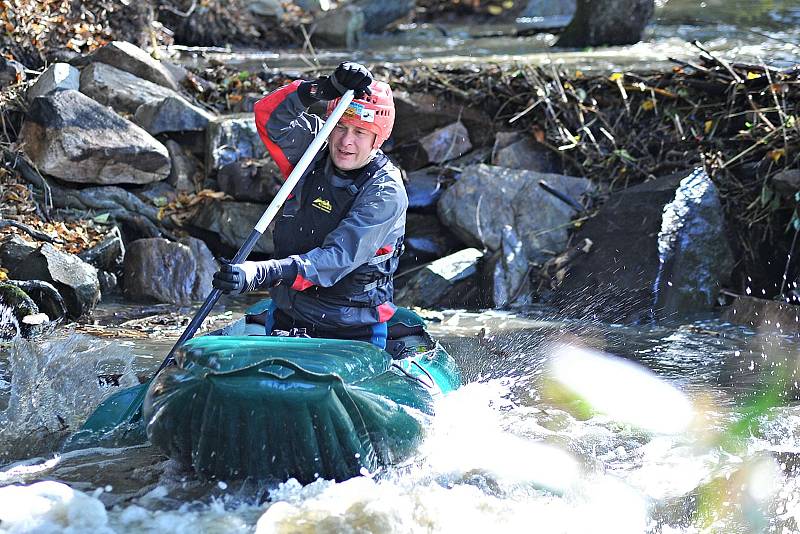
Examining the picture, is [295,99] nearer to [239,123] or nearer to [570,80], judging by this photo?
[239,123]

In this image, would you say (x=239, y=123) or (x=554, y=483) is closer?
(x=554, y=483)

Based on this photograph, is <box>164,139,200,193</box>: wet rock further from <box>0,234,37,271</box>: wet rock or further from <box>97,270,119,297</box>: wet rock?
<box>0,234,37,271</box>: wet rock

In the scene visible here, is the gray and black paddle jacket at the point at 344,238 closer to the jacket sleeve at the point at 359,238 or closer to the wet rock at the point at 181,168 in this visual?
the jacket sleeve at the point at 359,238

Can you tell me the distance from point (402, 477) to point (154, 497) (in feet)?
3.06

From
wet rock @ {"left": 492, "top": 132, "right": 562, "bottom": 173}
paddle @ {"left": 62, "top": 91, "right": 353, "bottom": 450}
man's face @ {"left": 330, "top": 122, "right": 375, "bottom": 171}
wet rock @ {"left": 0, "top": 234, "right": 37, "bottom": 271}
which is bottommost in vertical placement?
wet rock @ {"left": 492, "top": 132, "right": 562, "bottom": 173}

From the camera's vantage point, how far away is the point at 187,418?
11.7 feet

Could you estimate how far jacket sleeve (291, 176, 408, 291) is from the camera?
401cm

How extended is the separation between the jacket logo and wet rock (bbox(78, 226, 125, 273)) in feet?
10.1

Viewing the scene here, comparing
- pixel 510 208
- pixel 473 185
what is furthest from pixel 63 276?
pixel 510 208

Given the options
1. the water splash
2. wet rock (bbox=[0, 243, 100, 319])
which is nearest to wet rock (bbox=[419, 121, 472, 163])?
wet rock (bbox=[0, 243, 100, 319])

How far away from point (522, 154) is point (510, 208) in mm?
794

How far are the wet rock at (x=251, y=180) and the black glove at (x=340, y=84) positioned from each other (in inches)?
118

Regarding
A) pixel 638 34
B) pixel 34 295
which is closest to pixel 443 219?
pixel 34 295

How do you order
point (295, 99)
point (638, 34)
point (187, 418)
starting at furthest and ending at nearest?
point (638, 34) → point (295, 99) → point (187, 418)
